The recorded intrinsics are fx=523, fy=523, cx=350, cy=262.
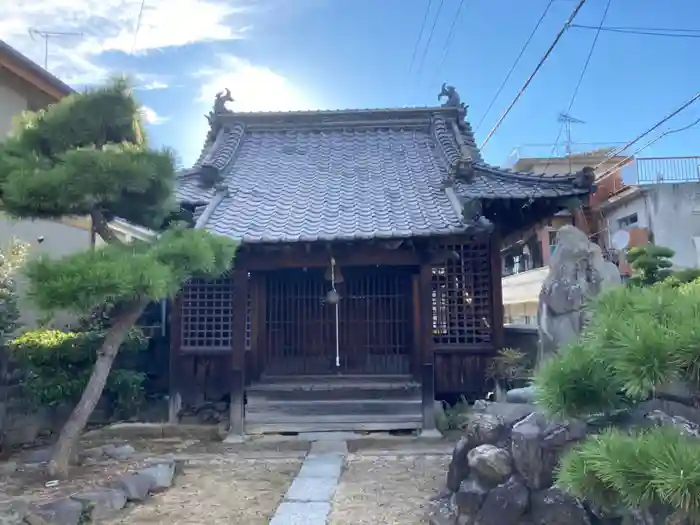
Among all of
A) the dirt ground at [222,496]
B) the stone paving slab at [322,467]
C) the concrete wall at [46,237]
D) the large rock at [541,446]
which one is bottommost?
the dirt ground at [222,496]

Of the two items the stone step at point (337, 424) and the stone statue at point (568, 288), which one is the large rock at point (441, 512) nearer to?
the stone statue at point (568, 288)

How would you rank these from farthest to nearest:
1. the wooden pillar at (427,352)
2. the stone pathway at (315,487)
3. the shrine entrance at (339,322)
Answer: the shrine entrance at (339,322) → the wooden pillar at (427,352) → the stone pathway at (315,487)

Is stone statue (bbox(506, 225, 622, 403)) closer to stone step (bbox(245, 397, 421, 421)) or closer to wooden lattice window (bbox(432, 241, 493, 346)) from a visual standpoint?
stone step (bbox(245, 397, 421, 421))

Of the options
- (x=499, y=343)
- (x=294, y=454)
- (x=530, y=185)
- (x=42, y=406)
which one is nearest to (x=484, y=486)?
(x=294, y=454)

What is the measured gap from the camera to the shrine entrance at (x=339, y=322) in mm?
8422

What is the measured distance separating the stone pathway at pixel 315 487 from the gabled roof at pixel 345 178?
8.89 feet

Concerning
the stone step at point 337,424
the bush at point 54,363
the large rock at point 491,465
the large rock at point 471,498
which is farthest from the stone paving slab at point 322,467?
the bush at point 54,363

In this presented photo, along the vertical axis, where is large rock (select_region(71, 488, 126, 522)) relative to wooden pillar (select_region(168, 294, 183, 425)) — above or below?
below

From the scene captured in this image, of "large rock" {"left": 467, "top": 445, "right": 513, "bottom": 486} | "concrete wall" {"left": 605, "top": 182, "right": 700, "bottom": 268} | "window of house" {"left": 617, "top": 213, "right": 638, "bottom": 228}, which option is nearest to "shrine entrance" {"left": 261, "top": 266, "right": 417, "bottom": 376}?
"large rock" {"left": 467, "top": 445, "right": 513, "bottom": 486}

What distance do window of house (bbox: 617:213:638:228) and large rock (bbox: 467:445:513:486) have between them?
1724 centimetres

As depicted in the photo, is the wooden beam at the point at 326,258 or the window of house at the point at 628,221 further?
the window of house at the point at 628,221

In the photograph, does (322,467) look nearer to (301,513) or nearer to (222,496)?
(222,496)

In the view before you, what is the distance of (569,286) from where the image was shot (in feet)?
16.1

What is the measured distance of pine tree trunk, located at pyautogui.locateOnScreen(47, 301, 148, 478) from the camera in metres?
5.06
